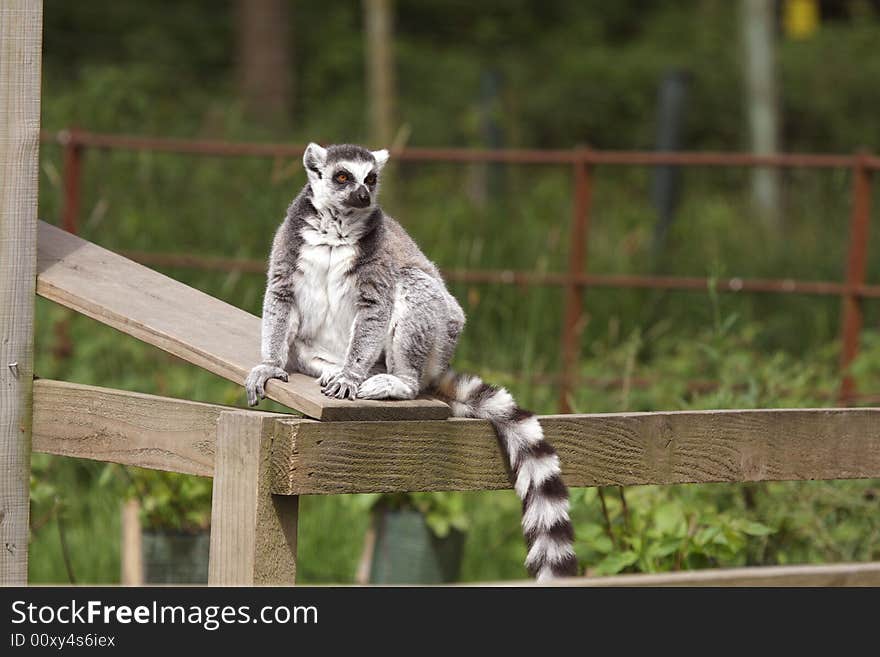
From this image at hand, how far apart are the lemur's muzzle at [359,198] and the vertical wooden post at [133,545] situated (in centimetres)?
163

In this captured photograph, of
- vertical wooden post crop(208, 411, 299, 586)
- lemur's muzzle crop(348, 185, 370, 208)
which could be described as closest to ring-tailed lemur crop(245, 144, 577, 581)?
lemur's muzzle crop(348, 185, 370, 208)

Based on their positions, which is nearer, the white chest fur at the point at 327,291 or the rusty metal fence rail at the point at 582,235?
the white chest fur at the point at 327,291

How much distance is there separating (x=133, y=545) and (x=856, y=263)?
360 cm

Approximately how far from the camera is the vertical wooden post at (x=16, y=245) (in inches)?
104

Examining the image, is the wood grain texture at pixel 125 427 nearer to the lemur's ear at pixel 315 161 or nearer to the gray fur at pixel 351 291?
the gray fur at pixel 351 291

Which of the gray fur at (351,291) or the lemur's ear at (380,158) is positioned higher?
the lemur's ear at (380,158)

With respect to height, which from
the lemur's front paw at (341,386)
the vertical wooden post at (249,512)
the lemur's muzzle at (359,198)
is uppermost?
the lemur's muzzle at (359,198)

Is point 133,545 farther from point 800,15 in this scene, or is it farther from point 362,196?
point 800,15

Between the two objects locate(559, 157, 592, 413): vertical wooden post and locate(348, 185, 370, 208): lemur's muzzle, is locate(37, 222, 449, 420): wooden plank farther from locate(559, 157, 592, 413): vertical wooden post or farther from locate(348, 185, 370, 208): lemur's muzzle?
locate(559, 157, 592, 413): vertical wooden post

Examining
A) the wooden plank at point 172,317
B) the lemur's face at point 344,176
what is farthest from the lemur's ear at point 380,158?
the wooden plank at point 172,317

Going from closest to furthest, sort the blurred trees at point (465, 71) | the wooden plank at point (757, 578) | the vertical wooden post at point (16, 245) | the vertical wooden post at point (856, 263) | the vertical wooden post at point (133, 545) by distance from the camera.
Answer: the wooden plank at point (757, 578) → the vertical wooden post at point (16, 245) → the vertical wooden post at point (133, 545) → the vertical wooden post at point (856, 263) → the blurred trees at point (465, 71)

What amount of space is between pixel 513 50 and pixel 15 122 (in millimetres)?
16367

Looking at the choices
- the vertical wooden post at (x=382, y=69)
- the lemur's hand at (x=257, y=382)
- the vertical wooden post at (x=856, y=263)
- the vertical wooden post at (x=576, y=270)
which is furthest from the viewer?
the vertical wooden post at (x=382, y=69)

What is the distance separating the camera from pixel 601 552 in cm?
355
